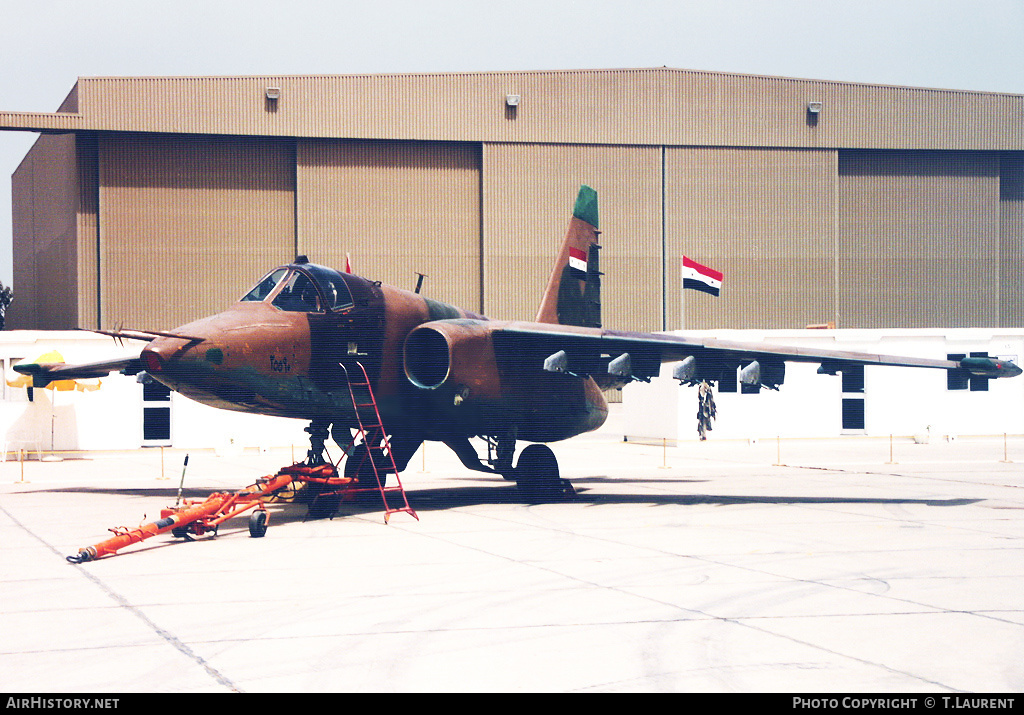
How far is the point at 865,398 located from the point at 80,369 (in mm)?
24461

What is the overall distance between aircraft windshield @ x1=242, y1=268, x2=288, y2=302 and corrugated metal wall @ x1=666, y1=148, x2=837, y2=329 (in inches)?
1638

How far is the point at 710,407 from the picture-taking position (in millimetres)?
31812

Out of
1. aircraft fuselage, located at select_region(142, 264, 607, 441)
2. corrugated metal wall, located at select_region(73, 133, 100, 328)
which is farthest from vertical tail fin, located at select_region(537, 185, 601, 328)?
corrugated metal wall, located at select_region(73, 133, 100, 328)

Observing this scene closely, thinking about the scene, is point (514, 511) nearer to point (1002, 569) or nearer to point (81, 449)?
point (1002, 569)

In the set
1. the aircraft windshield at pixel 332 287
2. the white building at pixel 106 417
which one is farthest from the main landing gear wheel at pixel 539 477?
the white building at pixel 106 417

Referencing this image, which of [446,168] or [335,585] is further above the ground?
[446,168]

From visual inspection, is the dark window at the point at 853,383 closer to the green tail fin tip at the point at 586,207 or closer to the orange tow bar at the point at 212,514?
the green tail fin tip at the point at 586,207

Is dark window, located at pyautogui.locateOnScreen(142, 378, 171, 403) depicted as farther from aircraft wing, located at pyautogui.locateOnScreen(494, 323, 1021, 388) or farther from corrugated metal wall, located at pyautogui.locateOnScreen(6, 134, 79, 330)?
corrugated metal wall, located at pyautogui.locateOnScreen(6, 134, 79, 330)

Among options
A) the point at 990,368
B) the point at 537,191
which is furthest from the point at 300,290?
the point at 537,191

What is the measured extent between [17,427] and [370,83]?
27415mm

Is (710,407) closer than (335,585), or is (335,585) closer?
(335,585)

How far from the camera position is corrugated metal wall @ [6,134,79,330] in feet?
162
